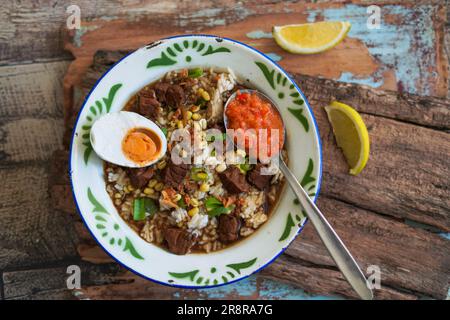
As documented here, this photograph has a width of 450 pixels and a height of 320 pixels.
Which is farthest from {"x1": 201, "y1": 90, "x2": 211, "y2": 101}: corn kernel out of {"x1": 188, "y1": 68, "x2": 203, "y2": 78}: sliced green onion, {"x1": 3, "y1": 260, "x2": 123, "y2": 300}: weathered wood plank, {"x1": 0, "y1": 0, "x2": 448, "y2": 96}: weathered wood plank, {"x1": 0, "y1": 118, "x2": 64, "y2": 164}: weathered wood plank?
{"x1": 3, "y1": 260, "x2": 123, "y2": 300}: weathered wood plank

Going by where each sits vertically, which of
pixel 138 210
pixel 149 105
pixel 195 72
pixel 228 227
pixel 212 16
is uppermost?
pixel 212 16

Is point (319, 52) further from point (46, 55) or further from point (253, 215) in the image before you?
point (46, 55)

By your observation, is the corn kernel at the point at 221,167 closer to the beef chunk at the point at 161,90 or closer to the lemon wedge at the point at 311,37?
the beef chunk at the point at 161,90

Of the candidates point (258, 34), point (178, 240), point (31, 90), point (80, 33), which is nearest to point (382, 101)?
point (258, 34)

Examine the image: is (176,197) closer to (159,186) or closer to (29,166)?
(159,186)

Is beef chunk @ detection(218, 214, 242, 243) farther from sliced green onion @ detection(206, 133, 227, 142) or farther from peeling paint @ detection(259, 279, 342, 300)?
peeling paint @ detection(259, 279, 342, 300)
